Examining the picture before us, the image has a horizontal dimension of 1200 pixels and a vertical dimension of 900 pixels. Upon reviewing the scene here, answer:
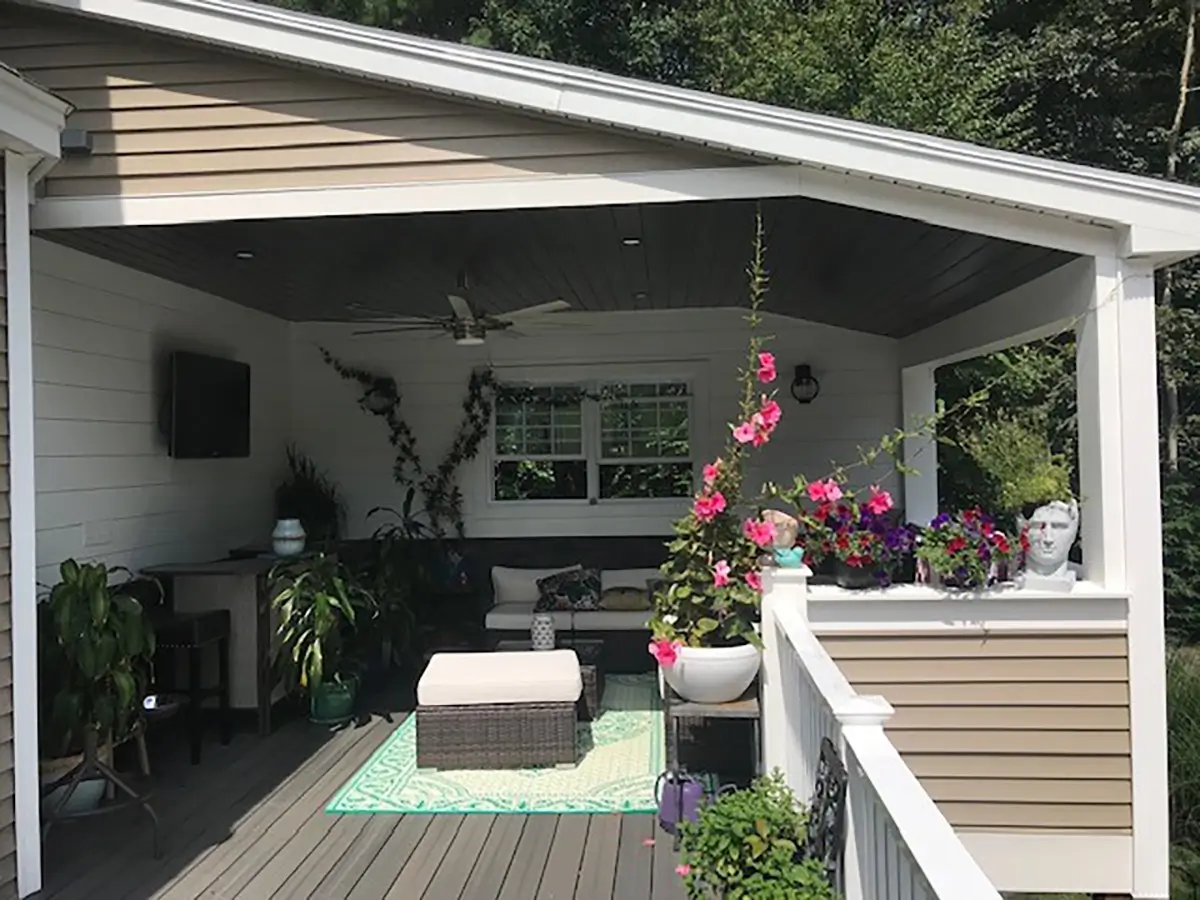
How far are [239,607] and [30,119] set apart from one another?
107 inches

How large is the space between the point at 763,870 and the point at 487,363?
18.6 feet

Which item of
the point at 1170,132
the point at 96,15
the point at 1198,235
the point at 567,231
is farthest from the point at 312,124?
the point at 1170,132

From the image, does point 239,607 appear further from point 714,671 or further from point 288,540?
point 714,671

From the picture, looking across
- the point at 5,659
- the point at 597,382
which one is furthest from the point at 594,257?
the point at 5,659

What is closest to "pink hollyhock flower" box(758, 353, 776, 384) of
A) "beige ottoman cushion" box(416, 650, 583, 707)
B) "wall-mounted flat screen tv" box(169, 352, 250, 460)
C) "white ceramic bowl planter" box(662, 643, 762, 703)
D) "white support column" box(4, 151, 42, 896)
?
"white ceramic bowl planter" box(662, 643, 762, 703)

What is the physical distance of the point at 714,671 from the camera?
357cm

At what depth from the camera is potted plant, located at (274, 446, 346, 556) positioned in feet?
24.1

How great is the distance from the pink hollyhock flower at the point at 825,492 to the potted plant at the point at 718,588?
0.69ft

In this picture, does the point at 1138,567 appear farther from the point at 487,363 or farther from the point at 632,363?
the point at 487,363

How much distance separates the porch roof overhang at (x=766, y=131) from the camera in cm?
346

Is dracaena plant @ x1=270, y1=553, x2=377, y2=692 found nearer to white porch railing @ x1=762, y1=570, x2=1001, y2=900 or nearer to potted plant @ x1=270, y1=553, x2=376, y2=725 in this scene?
potted plant @ x1=270, y1=553, x2=376, y2=725

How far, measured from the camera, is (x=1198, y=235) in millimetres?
3426

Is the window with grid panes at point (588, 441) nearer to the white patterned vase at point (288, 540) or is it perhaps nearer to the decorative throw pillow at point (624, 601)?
the decorative throw pillow at point (624, 601)

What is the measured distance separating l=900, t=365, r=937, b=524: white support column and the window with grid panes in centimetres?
174
